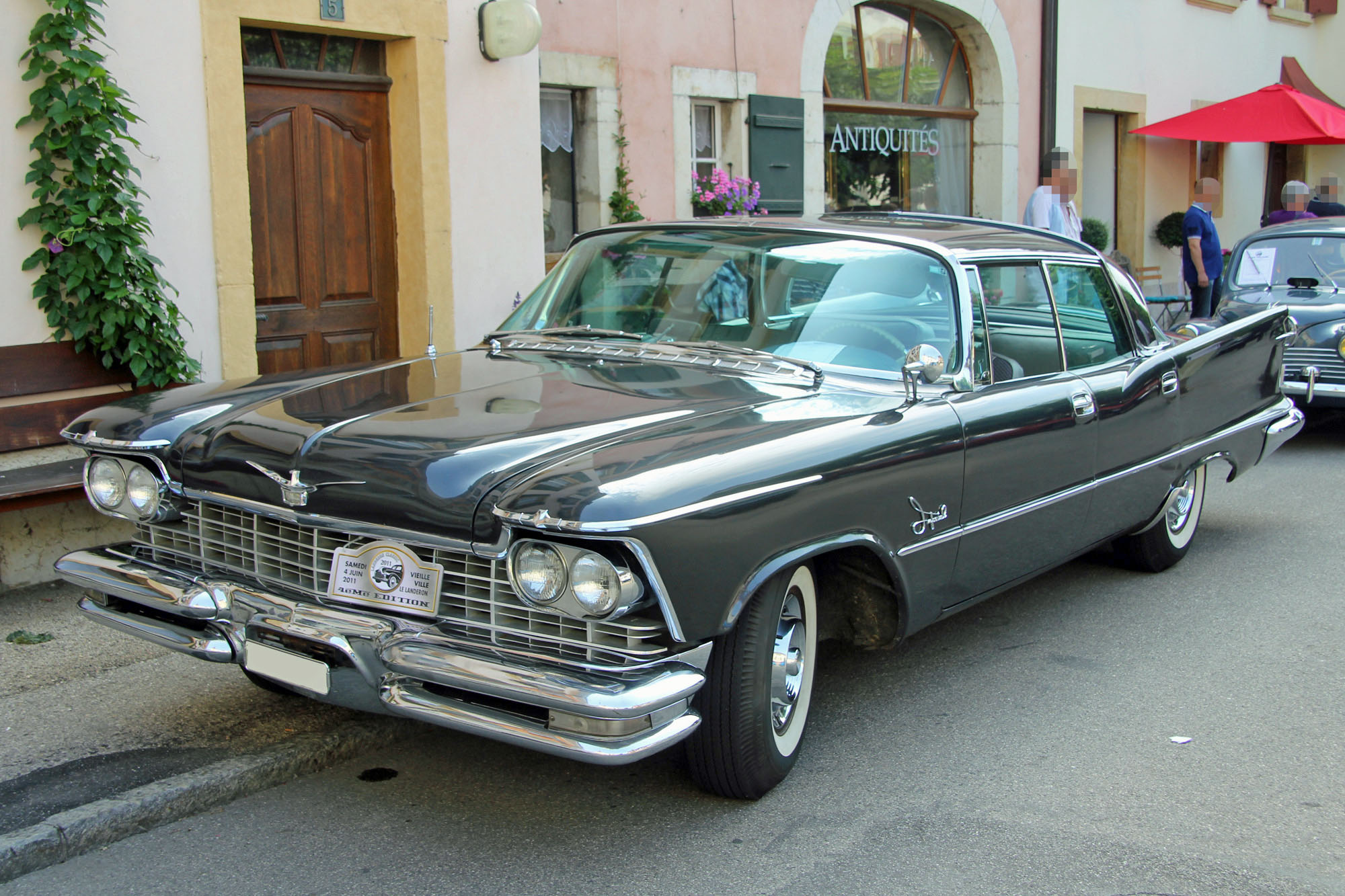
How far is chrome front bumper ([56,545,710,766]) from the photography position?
2881mm

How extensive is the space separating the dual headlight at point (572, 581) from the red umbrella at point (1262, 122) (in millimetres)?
13747

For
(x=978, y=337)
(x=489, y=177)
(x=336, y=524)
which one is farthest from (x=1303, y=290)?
(x=336, y=524)

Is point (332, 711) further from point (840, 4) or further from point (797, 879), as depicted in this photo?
point (840, 4)

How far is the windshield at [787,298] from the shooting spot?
417 centimetres

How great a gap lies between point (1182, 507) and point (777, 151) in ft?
19.3

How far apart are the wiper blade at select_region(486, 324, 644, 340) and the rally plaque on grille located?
1.48 metres

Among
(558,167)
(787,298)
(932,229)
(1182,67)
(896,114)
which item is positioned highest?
(1182,67)

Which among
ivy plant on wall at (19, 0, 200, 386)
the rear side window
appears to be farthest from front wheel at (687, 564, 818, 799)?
ivy plant on wall at (19, 0, 200, 386)

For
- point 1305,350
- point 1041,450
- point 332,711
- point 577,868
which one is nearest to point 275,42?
→ point 332,711

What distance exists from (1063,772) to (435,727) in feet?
6.39

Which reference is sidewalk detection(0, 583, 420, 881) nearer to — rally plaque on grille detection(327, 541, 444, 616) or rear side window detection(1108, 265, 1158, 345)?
rally plaque on grille detection(327, 541, 444, 616)

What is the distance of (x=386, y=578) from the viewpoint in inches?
126

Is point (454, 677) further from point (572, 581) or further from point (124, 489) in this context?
point (124, 489)

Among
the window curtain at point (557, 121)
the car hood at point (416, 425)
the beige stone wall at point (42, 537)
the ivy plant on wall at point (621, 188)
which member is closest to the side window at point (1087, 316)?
the car hood at point (416, 425)
